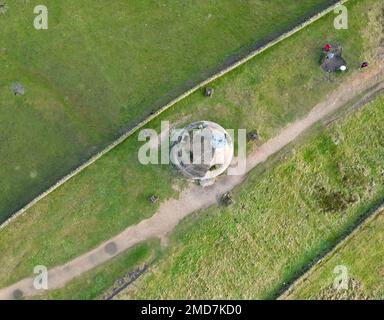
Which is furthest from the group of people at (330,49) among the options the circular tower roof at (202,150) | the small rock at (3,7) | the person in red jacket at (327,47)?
the small rock at (3,7)

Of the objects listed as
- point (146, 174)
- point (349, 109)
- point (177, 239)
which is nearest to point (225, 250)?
point (177, 239)

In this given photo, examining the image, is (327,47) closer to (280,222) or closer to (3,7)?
(280,222)

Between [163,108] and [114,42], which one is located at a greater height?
[114,42]

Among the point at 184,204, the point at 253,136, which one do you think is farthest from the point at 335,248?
the point at 184,204

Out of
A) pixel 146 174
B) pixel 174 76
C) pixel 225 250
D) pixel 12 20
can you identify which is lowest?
pixel 225 250

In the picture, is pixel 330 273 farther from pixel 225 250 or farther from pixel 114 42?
pixel 114 42
